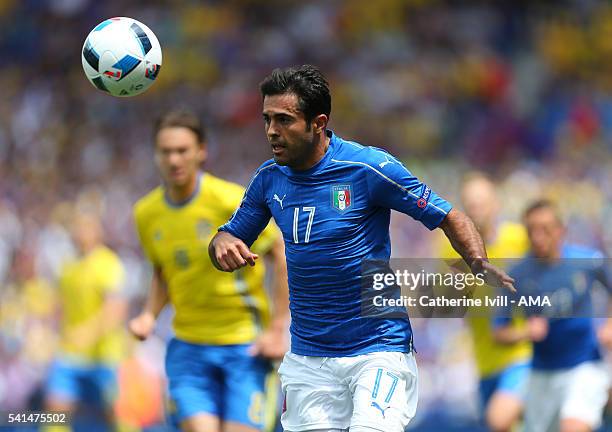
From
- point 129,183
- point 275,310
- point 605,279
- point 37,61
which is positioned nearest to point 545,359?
point 605,279

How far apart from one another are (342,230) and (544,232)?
10.9ft

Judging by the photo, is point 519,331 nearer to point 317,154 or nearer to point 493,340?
point 493,340

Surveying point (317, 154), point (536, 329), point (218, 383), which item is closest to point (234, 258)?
point (317, 154)

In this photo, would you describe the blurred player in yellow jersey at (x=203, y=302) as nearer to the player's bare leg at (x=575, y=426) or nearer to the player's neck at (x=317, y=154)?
the player's neck at (x=317, y=154)

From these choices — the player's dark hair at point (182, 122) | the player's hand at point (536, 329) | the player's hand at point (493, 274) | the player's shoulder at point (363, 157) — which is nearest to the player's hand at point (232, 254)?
the player's shoulder at point (363, 157)

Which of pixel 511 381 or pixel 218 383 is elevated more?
pixel 511 381

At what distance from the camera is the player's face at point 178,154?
7.05 meters

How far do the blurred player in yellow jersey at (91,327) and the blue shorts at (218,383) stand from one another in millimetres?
3426

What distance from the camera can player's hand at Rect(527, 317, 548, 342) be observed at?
299 inches

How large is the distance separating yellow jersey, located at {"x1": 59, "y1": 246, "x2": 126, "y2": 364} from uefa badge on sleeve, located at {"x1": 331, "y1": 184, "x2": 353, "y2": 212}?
5.71 meters

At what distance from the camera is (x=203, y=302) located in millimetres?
6984

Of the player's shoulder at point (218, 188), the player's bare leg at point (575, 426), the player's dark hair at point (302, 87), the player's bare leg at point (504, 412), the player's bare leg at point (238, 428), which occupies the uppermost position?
the player's shoulder at point (218, 188)

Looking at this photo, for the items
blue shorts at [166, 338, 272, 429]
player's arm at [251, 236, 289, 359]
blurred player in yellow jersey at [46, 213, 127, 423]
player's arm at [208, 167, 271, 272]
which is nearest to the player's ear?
player's arm at [208, 167, 271, 272]

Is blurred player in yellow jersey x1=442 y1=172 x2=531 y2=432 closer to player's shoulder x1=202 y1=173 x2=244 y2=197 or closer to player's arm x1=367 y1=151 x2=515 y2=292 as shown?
player's shoulder x1=202 y1=173 x2=244 y2=197
